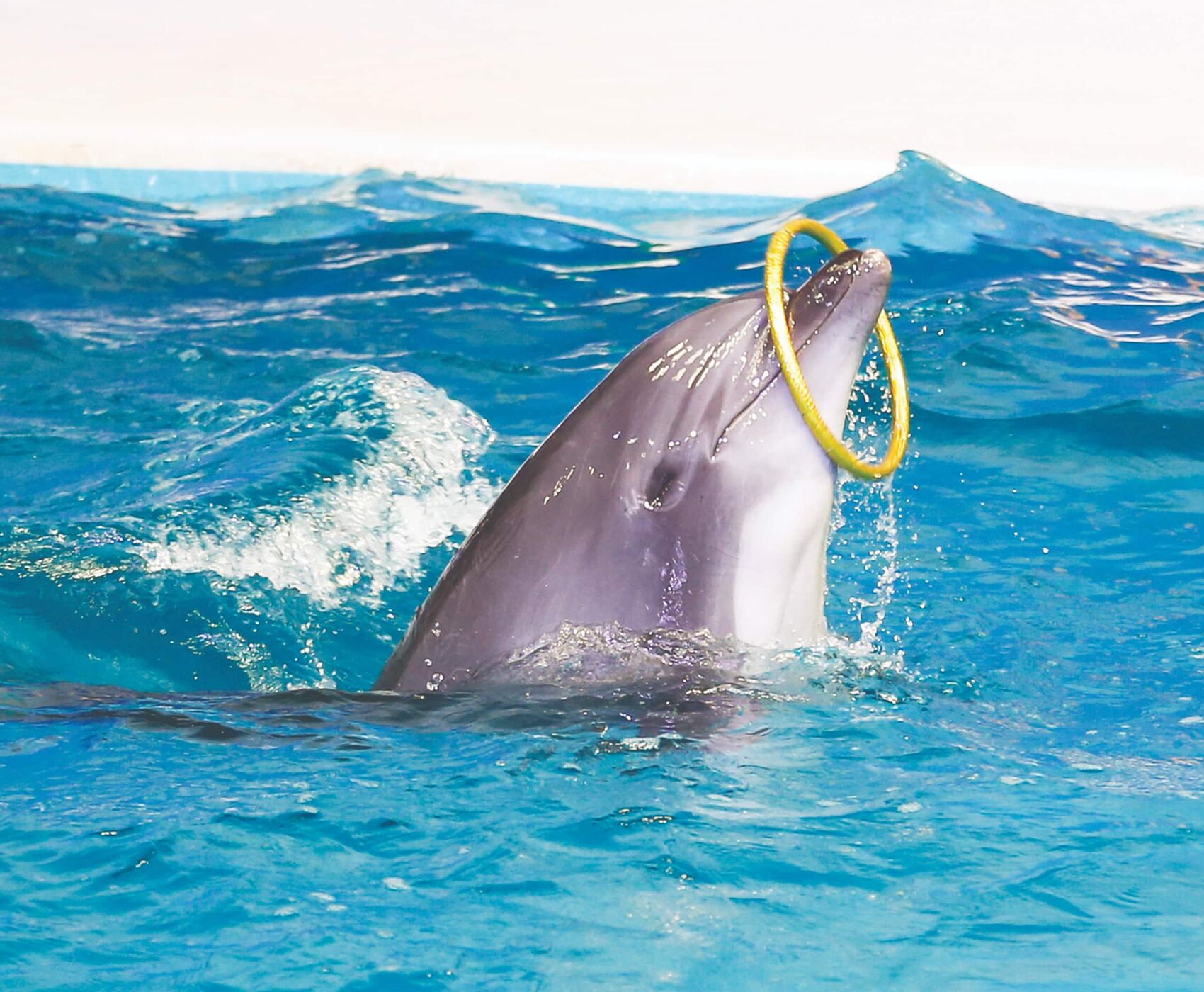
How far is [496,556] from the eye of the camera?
4.03 metres

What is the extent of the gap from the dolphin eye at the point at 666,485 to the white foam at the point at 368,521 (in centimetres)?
236

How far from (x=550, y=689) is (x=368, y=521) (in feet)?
9.66

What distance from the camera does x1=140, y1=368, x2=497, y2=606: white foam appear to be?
6.15 metres

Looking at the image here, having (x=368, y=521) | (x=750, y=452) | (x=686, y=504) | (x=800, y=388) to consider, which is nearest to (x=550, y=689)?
(x=686, y=504)

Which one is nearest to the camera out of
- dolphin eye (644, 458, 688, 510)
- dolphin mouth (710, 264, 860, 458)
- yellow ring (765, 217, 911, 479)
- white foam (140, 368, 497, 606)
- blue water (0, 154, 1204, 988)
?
blue water (0, 154, 1204, 988)

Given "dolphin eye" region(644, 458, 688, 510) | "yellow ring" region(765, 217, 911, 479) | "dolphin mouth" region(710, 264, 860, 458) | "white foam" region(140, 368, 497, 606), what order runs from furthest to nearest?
"white foam" region(140, 368, 497, 606), "dolphin eye" region(644, 458, 688, 510), "dolphin mouth" region(710, 264, 860, 458), "yellow ring" region(765, 217, 911, 479)

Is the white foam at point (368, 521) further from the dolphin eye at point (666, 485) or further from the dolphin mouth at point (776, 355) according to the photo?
the dolphin mouth at point (776, 355)

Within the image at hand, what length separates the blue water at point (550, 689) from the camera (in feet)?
9.98

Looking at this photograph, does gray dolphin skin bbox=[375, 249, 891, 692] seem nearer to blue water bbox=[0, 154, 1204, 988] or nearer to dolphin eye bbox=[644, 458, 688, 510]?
dolphin eye bbox=[644, 458, 688, 510]

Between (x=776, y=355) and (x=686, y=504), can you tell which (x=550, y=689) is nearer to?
(x=686, y=504)

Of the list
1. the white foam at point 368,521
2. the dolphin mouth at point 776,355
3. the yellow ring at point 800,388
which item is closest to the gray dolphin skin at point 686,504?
the dolphin mouth at point 776,355

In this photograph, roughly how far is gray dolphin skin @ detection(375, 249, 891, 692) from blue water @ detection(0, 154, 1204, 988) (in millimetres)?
215

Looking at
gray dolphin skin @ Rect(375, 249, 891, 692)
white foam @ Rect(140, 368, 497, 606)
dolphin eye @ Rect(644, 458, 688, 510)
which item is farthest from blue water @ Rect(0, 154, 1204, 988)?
dolphin eye @ Rect(644, 458, 688, 510)

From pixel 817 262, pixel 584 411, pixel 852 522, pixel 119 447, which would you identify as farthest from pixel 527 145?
pixel 584 411
